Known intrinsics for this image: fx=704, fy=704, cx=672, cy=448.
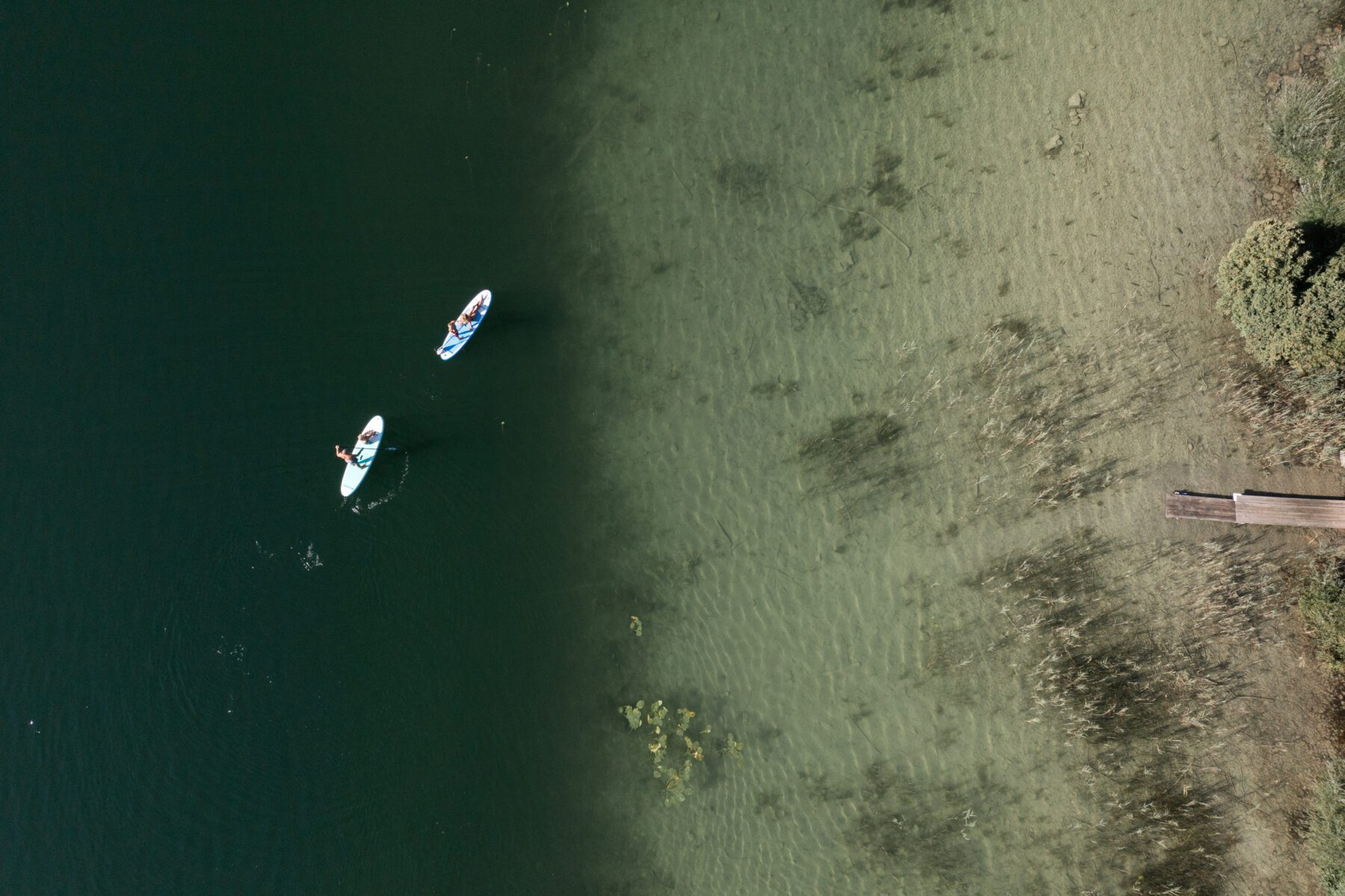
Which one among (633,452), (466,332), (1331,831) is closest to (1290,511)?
(1331,831)

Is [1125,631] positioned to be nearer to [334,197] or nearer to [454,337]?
[454,337]

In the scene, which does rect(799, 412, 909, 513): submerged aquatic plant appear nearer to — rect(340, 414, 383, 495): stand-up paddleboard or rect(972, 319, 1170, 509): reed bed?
rect(972, 319, 1170, 509): reed bed

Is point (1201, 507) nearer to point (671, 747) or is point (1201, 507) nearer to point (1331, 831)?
point (1331, 831)

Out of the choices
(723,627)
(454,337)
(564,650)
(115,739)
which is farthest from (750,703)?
(115,739)

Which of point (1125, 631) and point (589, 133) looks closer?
point (1125, 631)

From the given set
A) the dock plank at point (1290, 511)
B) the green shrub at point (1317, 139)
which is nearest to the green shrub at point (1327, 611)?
the dock plank at point (1290, 511)

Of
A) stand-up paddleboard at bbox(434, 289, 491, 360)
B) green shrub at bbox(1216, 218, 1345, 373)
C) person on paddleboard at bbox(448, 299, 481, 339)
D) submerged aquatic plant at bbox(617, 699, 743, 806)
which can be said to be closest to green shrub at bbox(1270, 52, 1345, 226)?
green shrub at bbox(1216, 218, 1345, 373)
